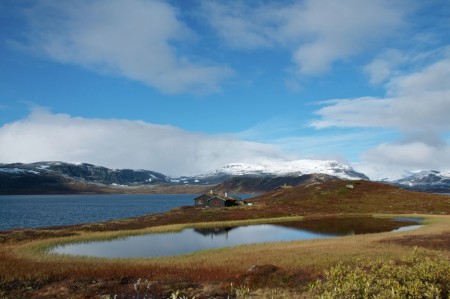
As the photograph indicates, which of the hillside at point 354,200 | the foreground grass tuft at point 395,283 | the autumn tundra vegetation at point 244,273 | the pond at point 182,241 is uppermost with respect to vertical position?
the hillside at point 354,200

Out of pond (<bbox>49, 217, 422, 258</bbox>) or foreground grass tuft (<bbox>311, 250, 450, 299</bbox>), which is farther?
pond (<bbox>49, 217, 422, 258</bbox>)

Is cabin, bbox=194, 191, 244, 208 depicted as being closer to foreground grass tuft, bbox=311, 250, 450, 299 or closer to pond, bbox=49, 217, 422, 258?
pond, bbox=49, 217, 422, 258

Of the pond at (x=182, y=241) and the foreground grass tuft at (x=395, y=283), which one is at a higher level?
the foreground grass tuft at (x=395, y=283)

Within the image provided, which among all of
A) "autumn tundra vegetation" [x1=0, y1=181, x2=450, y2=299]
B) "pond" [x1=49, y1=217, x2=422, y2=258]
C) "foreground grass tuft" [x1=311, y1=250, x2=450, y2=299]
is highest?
"foreground grass tuft" [x1=311, y1=250, x2=450, y2=299]

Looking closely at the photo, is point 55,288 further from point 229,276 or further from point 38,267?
point 229,276

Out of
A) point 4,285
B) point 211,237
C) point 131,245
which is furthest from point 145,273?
point 211,237

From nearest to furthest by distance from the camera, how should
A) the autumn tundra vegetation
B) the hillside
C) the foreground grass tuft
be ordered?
the foreground grass tuft < the autumn tundra vegetation < the hillside

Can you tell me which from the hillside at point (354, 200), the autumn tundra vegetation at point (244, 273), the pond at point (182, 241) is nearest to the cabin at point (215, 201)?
the hillside at point (354, 200)

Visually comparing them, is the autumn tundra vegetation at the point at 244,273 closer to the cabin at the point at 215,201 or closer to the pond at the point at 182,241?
the pond at the point at 182,241

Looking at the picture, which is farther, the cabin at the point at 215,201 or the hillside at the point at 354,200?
the cabin at the point at 215,201

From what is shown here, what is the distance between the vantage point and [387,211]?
110812 mm

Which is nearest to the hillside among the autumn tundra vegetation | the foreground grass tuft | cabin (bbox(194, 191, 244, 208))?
cabin (bbox(194, 191, 244, 208))

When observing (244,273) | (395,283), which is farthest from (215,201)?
(395,283)

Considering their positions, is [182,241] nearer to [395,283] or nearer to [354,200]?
[395,283]
